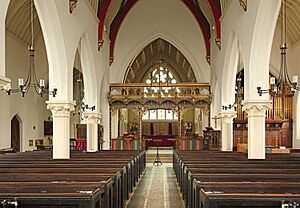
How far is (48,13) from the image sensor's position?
37.5 ft

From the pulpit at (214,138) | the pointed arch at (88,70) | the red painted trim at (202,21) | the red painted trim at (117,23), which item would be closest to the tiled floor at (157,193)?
the pointed arch at (88,70)

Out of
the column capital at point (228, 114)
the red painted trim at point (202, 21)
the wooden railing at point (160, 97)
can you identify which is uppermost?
the red painted trim at point (202, 21)

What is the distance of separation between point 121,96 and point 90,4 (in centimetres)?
709

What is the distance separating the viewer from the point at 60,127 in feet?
40.5

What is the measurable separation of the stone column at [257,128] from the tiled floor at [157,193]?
2.44 metres

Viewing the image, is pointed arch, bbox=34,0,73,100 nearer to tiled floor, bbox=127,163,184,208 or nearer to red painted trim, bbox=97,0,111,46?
tiled floor, bbox=127,163,184,208

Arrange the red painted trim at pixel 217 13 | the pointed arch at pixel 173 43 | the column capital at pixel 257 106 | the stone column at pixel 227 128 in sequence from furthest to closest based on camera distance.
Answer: the pointed arch at pixel 173 43 < the red painted trim at pixel 217 13 < the stone column at pixel 227 128 < the column capital at pixel 257 106

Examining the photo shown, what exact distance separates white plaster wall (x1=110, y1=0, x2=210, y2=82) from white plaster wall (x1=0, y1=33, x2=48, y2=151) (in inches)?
175

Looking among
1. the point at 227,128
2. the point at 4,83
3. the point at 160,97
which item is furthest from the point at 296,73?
the point at 4,83

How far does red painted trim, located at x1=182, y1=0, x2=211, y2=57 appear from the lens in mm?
23938

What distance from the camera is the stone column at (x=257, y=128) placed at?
1177 centimetres

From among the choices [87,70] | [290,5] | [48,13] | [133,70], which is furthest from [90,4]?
[133,70]

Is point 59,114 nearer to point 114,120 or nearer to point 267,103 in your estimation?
point 267,103

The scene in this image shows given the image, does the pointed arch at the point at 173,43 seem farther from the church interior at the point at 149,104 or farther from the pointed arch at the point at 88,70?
the pointed arch at the point at 88,70
